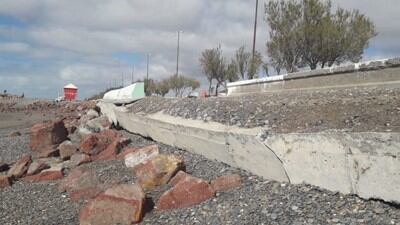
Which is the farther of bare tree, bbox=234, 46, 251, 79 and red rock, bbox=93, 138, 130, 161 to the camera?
bare tree, bbox=234, 46, 251, 79

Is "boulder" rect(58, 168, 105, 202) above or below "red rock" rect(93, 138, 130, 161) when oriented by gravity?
below

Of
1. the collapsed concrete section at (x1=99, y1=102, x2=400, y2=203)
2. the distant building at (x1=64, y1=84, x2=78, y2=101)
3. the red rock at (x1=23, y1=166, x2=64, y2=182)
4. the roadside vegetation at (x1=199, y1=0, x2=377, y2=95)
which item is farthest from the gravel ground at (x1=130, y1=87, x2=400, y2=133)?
the distant building at (x1=64, y1=84, x2=78, y2=101)

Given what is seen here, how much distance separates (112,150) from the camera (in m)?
9.92

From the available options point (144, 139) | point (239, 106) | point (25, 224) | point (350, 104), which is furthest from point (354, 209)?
point (144, 139)

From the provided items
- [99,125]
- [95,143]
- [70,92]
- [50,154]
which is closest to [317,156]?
[95,143]

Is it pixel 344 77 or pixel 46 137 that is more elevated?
pixel 344 77

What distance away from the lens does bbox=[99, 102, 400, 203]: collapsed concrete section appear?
4480mm

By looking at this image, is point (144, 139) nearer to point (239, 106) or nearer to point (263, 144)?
point (239, 106)

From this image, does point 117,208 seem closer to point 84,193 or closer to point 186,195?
point 186,195

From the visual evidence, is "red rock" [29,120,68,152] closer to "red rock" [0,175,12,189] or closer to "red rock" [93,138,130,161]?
"red rock" [93,138,130,161]

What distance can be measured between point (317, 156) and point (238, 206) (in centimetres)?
107

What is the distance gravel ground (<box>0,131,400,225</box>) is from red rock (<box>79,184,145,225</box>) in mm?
191

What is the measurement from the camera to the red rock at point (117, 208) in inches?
230

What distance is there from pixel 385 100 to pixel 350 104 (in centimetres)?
43
